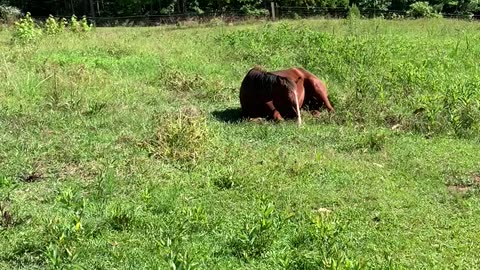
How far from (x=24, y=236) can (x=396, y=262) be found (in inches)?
104

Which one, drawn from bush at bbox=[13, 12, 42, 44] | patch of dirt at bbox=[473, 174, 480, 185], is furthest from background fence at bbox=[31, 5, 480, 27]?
patch of dirt at bbox=[473, 174, 480, 185]

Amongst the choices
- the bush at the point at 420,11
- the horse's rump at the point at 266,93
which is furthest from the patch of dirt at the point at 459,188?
the bush at the point at 420,11

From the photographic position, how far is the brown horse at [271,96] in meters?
7.59

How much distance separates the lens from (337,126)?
740cm

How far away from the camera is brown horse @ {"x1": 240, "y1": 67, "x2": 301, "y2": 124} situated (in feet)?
24.9

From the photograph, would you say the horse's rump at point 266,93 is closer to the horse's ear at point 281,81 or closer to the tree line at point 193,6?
the horse's ear at point 281,81

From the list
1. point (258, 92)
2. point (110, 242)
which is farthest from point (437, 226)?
point (258, 92)

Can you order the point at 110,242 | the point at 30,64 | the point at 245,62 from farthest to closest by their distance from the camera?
1. the point at 245,62
2. the point at 30,64
3. the point at 110,242

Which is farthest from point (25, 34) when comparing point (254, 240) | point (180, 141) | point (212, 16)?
point (212, 16)

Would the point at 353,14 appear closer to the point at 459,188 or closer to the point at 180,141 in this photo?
the point at 180,141

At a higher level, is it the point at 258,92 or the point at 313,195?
the point at 258,92

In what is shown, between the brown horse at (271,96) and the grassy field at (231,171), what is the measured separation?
0.34m

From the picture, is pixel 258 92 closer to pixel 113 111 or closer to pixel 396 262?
pixel 113 111

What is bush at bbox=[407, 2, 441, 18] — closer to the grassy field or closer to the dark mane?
the grassy field
